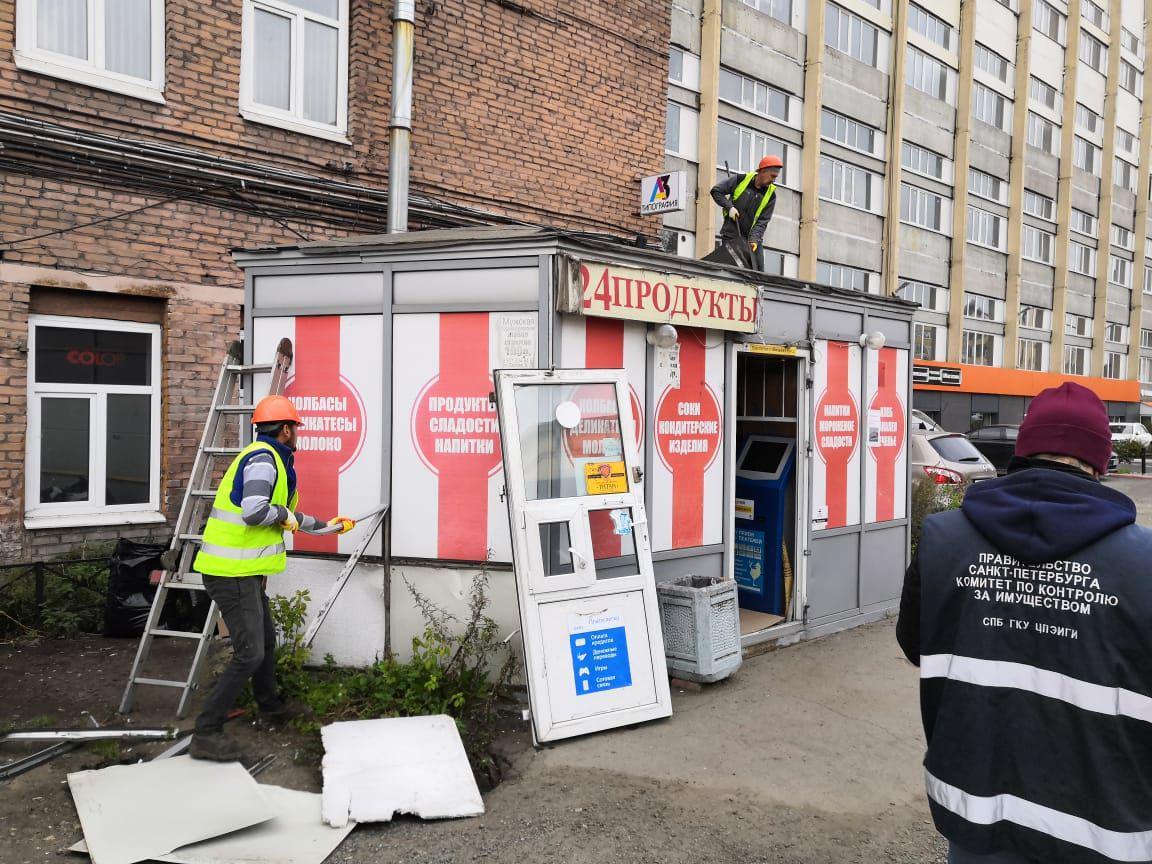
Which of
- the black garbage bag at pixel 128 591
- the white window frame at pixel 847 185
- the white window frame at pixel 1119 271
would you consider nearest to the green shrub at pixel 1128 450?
the white window frame at pixel 847 185


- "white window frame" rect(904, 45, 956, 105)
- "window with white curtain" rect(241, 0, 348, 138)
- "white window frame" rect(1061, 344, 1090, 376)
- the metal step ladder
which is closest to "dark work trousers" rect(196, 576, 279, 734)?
the metal step ladder

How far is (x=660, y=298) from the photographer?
6219 millimetres

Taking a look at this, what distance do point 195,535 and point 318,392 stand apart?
1.25m

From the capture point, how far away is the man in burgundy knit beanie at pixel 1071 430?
237 cm

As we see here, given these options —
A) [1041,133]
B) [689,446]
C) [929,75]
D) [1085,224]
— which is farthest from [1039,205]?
[689,446]

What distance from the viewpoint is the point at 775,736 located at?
5.41 meters

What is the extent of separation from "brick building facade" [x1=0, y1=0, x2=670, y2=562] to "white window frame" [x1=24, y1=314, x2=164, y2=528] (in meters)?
0.02

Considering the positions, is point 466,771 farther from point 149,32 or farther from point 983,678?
point 149,32

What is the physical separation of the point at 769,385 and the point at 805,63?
1889 centimetres

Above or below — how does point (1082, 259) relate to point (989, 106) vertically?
below

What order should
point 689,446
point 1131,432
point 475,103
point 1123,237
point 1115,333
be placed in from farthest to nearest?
point 1123,237 → point 1115,333 → point 1131,432 → point 475,103 → point 689,446

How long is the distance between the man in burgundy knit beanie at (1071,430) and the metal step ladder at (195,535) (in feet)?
15.3

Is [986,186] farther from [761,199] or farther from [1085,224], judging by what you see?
[761,199]

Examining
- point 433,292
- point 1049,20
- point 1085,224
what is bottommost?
point 433,292
